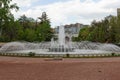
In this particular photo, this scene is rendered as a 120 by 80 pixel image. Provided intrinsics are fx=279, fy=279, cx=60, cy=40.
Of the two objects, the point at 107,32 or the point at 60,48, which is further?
the point at 107,32

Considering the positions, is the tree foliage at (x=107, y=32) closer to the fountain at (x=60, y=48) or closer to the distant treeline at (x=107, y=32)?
the distant treeline at (x=107, y=32)

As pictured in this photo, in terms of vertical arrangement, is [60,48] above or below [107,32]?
below

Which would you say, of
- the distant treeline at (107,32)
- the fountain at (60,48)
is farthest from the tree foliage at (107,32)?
the fountain at (60,48)

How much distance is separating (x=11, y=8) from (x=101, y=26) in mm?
47570

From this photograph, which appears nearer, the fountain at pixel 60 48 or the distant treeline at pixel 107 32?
the fountain at pixel 60 48

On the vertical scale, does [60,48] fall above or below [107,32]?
below

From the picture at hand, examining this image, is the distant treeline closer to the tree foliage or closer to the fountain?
the tree foliage

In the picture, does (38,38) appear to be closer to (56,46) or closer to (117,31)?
(117,31)

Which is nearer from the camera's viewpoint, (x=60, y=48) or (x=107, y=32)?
(x=60, y=48)

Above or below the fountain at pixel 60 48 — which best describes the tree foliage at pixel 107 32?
above

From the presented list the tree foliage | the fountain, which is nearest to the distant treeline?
the tree foliage

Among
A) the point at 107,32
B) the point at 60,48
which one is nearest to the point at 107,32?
the point at 107,32

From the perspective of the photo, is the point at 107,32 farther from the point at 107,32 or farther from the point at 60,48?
the point at 60,48

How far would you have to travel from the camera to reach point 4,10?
26.5m
